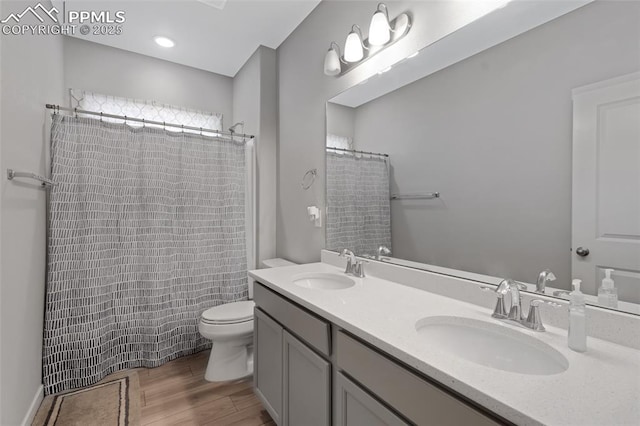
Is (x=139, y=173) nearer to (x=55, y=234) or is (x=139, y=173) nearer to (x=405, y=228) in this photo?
(x=55, y=234)

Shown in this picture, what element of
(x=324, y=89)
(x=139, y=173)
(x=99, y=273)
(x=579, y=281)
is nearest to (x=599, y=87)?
(x=579, y=281)

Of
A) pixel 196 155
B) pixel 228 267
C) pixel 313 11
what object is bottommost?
pixel 228 267

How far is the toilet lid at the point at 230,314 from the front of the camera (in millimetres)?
2053

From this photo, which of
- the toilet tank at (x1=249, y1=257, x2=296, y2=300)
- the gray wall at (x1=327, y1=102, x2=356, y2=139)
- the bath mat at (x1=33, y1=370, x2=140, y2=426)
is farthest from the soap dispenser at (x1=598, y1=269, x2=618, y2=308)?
the bath mat at (x1=33, y1=370, x2=140, y2=426)

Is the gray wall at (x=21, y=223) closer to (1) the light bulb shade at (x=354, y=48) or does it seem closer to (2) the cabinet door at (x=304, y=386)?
(2) the cabinet door at (x=304, y=386)

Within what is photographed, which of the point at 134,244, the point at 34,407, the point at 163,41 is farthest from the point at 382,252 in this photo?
the point at 163,41

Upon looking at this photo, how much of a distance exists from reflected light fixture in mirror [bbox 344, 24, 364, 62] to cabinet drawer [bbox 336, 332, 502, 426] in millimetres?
1499

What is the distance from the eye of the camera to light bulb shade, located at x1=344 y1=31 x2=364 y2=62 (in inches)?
65.8

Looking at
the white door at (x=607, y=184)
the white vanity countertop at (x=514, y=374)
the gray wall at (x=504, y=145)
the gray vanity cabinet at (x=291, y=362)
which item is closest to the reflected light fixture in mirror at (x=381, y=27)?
the gray wall at (x=504, y=145)

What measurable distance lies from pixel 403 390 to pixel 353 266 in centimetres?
93

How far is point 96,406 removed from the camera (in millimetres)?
1783

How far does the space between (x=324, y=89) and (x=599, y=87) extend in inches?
61.4

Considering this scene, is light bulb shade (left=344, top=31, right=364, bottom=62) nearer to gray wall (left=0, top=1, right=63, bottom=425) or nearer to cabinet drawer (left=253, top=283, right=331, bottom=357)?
cabinet drawer (left=253, top=283, right=331, bottom=357)

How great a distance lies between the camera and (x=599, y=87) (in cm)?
87
